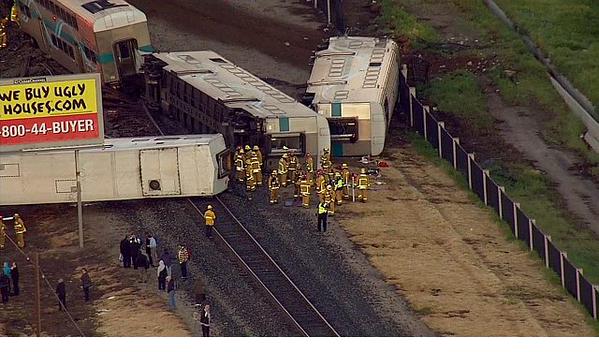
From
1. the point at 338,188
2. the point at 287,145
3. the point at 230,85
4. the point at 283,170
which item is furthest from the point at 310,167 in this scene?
the point at 230,85

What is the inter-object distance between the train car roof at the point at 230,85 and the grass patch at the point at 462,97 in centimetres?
761

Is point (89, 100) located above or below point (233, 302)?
above

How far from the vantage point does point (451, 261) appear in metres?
54.2

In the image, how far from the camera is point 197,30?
76938mm

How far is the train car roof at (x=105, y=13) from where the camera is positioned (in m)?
66.8

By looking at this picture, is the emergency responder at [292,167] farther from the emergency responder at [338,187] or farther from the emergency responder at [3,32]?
the emergency responder at [3,32]

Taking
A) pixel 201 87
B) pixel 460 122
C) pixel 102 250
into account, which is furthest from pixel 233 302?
pixel 460 122

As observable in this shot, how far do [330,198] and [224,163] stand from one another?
347 centimetres

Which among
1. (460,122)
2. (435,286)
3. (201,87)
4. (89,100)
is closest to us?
(435,286)

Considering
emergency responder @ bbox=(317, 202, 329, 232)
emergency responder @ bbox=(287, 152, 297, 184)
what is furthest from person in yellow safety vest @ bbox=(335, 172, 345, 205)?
emergency responder @ bbox=(317, 202, 329, 232)

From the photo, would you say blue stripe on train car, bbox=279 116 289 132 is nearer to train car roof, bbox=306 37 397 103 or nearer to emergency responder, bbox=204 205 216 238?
train car roof, bbox=306 37 397 103

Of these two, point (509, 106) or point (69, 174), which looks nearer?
point (69, 174)

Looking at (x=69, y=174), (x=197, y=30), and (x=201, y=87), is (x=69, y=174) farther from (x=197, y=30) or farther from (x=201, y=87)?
(x=197, y=30)

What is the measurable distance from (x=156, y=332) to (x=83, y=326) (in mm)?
2150
